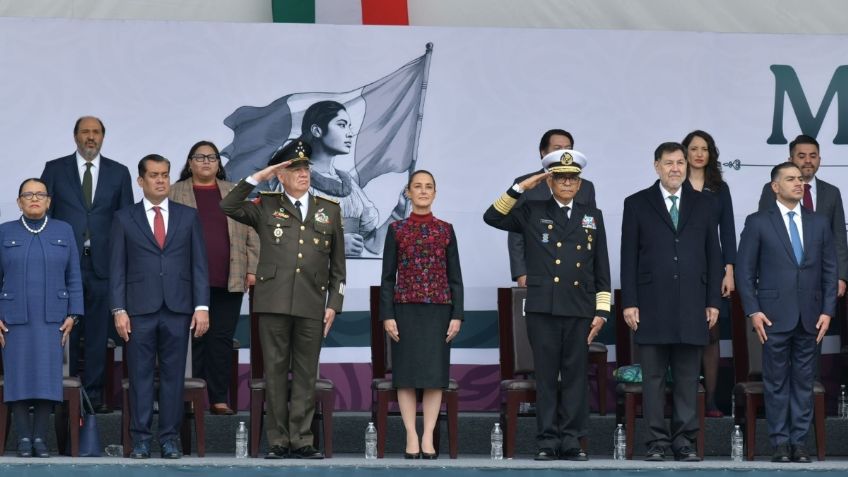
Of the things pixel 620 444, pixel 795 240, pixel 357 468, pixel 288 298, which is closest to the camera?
pixel 357 468

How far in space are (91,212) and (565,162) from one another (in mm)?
2440

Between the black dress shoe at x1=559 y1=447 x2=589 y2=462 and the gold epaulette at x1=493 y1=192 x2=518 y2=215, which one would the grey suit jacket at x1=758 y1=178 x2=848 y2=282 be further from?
the black dress shoe at x1=559 y1=447 x2=589 y2=462

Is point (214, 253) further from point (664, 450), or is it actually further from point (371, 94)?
point (664, 450)

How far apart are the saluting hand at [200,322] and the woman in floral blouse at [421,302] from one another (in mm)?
802

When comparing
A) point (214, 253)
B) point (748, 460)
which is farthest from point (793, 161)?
point (214, 253)

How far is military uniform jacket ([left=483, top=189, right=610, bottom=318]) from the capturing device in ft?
24.8

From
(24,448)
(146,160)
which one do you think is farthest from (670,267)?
(24,448)

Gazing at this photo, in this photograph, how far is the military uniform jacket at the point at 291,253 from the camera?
745cm

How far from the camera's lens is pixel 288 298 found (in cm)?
745

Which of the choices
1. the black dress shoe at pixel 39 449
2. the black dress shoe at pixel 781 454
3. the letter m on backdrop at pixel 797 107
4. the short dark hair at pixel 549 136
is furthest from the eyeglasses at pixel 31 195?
the letter m on backdrop at pixel 797 107

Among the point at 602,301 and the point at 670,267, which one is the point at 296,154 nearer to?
the point at 602,301

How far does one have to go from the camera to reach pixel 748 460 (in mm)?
7848

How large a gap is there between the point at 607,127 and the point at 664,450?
2.23 m

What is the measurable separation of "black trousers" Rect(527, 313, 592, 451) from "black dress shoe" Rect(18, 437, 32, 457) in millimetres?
2284
